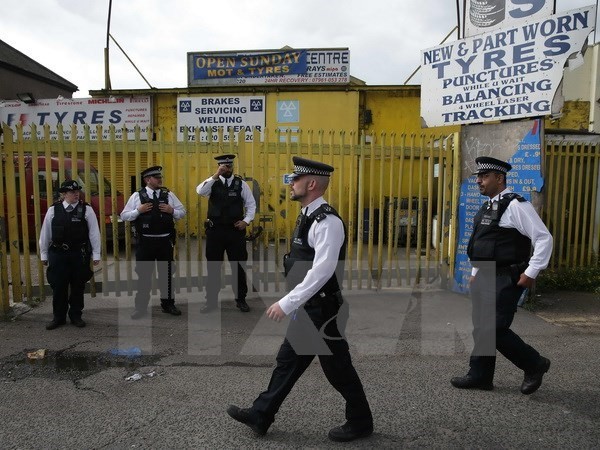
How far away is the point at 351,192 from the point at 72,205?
3.38m

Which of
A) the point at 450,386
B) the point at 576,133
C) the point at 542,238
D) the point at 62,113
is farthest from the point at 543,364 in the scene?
the point at 62,113

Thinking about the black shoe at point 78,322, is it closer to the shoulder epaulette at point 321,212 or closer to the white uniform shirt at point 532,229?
the shoulder epaulette at point 321,212

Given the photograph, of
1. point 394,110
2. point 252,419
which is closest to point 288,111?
point 394,110

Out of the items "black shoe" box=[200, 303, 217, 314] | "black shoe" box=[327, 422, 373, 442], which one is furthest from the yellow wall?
"black shoe" box=[327, 422, 373, 442]

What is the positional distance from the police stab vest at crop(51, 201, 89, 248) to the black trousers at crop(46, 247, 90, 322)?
11 centimetres

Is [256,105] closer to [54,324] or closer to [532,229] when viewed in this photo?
[54,324]

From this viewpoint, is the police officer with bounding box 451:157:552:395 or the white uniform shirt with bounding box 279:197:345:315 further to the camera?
the police officer with bounding box 451:157:552:395

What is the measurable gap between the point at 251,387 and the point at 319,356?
1105mm

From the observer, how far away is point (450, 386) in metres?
3.92

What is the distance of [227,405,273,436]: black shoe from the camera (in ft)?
10.1

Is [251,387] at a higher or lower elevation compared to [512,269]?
lower

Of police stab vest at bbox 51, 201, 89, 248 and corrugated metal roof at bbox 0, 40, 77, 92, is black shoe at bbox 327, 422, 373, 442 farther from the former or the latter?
corrugated metal roof at bbox 0, 40, 77, 92

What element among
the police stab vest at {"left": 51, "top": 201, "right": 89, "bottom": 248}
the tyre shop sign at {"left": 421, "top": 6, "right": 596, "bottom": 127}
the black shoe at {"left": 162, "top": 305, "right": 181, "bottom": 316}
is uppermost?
the tyre shop sign at {"left": 421, "top": 6, "right": 596, "bottom": 127}

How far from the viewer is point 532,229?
3.54 metres
